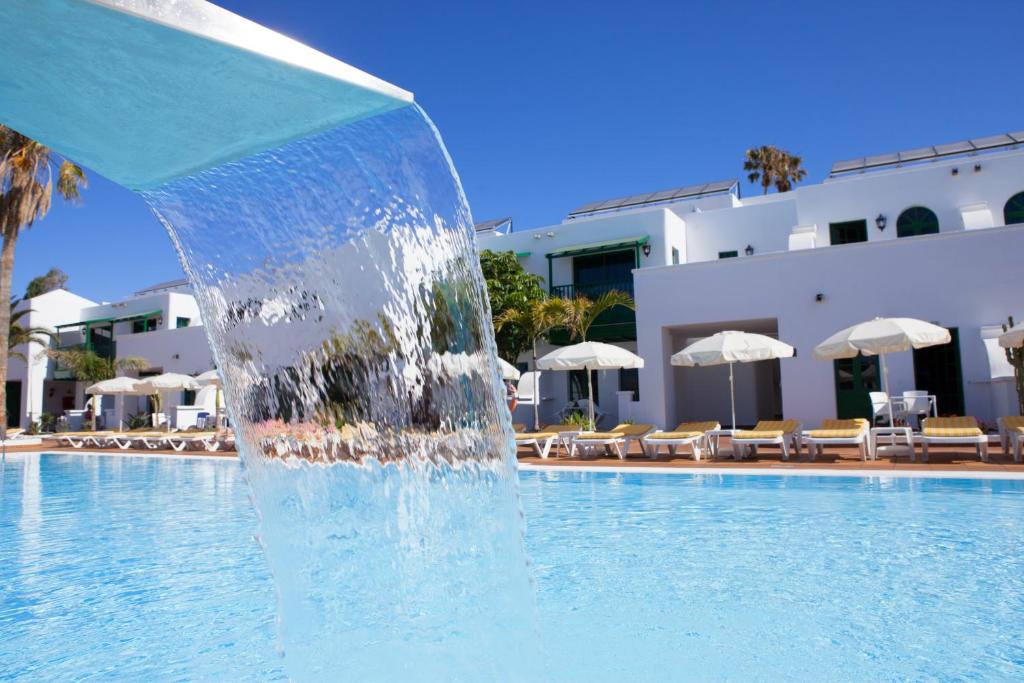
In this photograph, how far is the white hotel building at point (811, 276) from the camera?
52.0 ft

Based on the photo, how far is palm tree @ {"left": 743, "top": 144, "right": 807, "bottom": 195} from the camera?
40.3 m

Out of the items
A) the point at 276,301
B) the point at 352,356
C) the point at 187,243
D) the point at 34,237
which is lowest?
the point at 352,356

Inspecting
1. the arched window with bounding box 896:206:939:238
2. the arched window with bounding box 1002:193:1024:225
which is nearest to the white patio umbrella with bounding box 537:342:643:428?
the arched window with bounding box 896:206:939:238

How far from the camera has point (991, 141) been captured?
22562mm

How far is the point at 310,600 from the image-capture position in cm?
466

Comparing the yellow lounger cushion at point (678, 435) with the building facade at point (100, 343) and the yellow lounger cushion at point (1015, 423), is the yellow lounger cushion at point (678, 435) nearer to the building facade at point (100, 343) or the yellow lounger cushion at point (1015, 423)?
the yellow lounger cushion at point (1015, 423)

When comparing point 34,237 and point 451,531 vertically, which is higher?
point 34,237

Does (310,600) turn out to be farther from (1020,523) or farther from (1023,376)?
(1023,376)

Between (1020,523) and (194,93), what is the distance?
9028 mm

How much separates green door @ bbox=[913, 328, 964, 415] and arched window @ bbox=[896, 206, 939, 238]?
5368 millimetres

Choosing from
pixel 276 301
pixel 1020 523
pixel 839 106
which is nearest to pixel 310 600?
pixel 276 301

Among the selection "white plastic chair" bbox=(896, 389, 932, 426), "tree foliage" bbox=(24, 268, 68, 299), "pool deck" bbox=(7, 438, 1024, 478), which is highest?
"tree foliage" bbox=(24, 268, 68, 299)

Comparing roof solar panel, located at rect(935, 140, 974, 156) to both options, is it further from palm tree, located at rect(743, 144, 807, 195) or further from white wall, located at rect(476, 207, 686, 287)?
palm tree, located at rect(743, 144, 807, 195)

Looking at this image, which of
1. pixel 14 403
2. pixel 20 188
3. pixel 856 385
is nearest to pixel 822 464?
pixel 856 385
